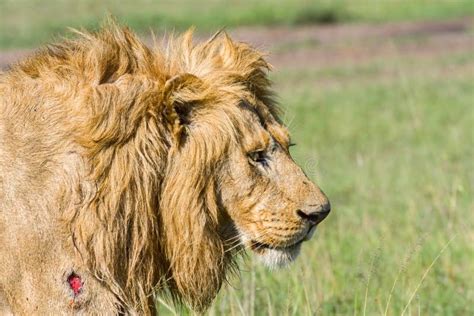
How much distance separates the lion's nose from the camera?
143 inches

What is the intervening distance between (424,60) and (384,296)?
1396 centimetres

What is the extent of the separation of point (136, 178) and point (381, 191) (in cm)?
584

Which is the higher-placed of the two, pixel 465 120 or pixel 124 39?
pixel 124 39

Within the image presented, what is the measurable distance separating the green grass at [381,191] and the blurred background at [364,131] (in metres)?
0.02

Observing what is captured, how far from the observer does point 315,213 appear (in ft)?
11.9

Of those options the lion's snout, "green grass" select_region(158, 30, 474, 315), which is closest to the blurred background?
"green grass" select_region(158, 30, 474, 315)

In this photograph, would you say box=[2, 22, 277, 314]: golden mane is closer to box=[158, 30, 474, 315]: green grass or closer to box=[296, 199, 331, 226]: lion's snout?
box=[296, 199, 331, 226]: lion's snout

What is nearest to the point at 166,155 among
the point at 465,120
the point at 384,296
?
the point at 384,296

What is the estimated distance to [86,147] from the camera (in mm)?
3408

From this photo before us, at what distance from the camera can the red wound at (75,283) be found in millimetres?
3355

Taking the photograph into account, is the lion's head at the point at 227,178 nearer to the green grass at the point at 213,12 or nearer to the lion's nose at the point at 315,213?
the lion's nose at the point at 315,213

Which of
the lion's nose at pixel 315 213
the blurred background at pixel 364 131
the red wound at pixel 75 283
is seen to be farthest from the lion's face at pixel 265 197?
the red wound at pixel 75 283

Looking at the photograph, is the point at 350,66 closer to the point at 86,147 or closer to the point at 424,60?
the point at 424,60

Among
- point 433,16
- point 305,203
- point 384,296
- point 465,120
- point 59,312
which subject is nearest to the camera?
point 59,312
